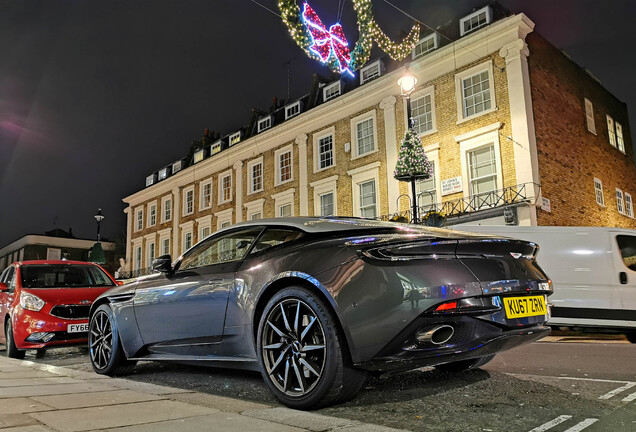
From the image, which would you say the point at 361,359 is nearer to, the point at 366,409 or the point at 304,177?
the point at 366,409

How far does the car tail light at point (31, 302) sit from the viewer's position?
6.73 metres

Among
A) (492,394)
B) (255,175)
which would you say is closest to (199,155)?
(255,175)

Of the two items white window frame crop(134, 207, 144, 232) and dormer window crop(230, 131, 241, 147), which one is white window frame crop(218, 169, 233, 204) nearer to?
dormer window crop(230, 131, 241, 147)

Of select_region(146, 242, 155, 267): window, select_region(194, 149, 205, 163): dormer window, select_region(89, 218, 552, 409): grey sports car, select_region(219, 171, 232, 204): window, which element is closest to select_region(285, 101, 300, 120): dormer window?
select_region(219, 171, 232, 204): window

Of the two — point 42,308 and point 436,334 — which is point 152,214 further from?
point 436,334

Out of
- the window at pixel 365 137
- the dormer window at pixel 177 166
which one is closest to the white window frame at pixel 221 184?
the dormer window at pixel 177 166

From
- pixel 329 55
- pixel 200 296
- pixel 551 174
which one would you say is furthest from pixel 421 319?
pixel 551 174

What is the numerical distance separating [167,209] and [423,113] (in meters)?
20.7

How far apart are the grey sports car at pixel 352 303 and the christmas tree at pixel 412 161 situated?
10771mm

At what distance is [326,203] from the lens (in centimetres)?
2255

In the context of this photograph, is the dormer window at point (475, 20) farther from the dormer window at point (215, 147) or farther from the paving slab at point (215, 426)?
the paving slab at point (215, 426)

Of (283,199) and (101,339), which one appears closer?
(101,339)

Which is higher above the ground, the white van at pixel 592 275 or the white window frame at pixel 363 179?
the white window frame at pixel 363 179

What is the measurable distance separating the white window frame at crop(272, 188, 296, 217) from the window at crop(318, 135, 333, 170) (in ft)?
6.79
